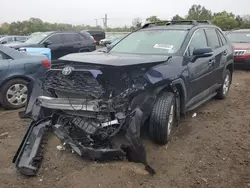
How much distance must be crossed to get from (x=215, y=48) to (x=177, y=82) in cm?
197

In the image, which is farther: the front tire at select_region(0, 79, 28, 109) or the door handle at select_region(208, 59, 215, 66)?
the front tire at select_region(0, 79, 28, 109)

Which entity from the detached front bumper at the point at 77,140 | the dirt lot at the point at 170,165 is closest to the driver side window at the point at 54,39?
the dirt lot at the point at 170,165

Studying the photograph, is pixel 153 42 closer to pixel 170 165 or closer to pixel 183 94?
pixel 183 94

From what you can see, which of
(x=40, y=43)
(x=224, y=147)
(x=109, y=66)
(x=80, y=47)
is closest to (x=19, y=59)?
(x=109, y=66)

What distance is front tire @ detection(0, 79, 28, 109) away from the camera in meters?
5.56

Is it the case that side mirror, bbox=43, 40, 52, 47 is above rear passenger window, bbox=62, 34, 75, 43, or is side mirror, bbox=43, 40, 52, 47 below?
below

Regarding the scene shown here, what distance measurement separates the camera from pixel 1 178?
10.5 feet

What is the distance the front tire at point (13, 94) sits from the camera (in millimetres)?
5559

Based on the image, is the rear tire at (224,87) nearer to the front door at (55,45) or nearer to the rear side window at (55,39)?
the front door at (55,45)

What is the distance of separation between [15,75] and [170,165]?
12.3 ft

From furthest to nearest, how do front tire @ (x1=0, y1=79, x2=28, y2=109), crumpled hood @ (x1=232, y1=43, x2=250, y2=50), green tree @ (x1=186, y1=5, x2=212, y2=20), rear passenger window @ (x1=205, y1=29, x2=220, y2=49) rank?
green tree @ (x1=186, y1=5, x2=212, y2=20) < crumpled hood @ (x1=232, y1=43, x2=250, y2=50) < front tire @ (x1=0, y1=79, x2=28, y2=109) < rear passenger window @ (x1=205, y1=29, x2=220, y2=49)

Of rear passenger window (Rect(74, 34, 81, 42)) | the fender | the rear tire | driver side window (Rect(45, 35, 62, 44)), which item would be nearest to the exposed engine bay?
the fender

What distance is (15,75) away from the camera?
5668mm

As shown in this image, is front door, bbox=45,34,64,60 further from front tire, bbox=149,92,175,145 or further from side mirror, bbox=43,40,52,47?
front tire, bbox=149,92,175,145
